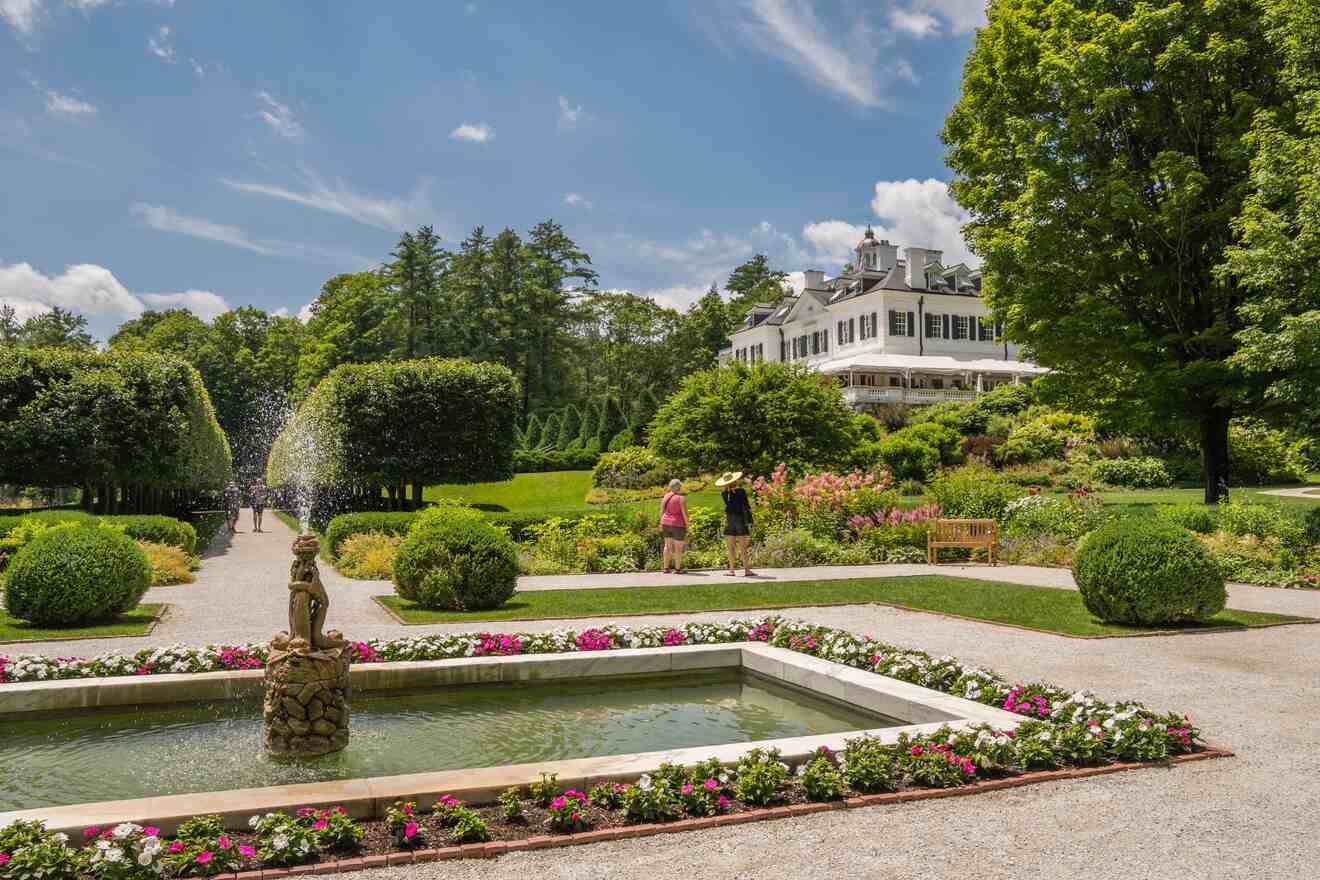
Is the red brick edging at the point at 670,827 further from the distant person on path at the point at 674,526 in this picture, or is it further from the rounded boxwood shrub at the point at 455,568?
the distant person on path at the point at 674,526

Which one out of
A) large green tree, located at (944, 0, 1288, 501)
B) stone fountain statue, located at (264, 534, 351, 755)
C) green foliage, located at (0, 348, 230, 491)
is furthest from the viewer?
green foliage, located at (0, 348, 230, 491)

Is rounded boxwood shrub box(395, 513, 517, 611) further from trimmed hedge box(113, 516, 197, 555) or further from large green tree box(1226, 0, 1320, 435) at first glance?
large green tree box(1226, 0, 1320, 435)

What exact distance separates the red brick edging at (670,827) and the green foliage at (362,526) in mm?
15762

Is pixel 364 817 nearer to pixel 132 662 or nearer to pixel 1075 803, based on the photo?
pixel 1075 803

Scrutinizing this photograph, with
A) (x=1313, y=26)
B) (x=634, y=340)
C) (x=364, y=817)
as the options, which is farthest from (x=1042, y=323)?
(x=634, y=340)

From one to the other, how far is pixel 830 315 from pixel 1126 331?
37.4m

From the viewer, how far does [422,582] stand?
44.1ft

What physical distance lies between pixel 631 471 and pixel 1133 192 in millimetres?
23886

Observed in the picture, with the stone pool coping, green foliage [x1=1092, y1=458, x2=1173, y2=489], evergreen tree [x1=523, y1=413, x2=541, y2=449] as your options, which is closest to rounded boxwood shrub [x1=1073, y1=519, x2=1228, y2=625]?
the stone pool coping

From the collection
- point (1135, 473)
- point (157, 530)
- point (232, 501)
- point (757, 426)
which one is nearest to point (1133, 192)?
point (757, 426)

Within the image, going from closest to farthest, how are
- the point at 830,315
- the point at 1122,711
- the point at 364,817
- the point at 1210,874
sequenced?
the point at 1210,874 → the point at 364,817 → the point at 1122,711 → the point at 830,315

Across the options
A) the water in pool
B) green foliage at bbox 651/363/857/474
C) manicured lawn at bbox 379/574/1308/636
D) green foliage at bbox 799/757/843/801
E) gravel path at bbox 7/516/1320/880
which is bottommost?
the water in pool

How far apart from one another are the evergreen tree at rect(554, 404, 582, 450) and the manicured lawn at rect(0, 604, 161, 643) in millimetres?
43017

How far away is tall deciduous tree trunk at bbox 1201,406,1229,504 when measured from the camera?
22.5 m
